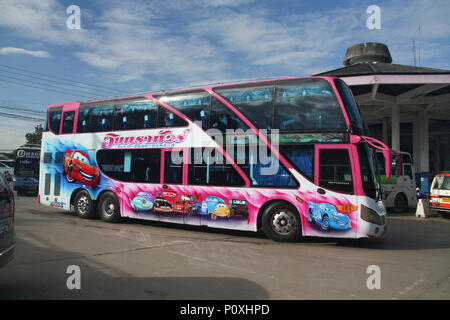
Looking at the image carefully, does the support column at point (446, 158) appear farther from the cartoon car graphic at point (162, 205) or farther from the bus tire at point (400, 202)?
the cartoon car graphic at point (162, 205)

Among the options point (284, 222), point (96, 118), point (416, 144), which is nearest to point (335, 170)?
point (284, 222)

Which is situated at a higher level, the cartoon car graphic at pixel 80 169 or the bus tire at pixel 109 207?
the cartoon car graphic at pixel 80 169

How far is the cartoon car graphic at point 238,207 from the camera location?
980 cm

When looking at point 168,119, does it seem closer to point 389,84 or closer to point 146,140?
point 146,140

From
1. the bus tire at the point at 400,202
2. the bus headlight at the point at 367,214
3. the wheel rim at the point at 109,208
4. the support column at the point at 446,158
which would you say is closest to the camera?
the bus headlight at the point at 367,214

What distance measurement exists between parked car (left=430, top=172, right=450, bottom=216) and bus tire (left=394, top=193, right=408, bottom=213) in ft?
8.91

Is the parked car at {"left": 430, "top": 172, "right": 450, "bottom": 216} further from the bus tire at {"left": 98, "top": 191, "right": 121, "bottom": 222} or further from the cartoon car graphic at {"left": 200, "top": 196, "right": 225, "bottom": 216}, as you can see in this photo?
the bus tire at {"left": 98, "top": 191, "right": 121, "bottom": 222}

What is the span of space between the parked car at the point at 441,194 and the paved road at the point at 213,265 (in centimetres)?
499

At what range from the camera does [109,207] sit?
41.7 feet

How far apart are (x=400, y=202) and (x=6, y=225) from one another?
17.9 m

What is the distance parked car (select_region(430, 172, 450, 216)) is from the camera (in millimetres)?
15273

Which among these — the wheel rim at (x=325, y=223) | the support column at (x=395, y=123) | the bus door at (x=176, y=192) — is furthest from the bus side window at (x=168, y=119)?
the support column at (x=395, y=123)

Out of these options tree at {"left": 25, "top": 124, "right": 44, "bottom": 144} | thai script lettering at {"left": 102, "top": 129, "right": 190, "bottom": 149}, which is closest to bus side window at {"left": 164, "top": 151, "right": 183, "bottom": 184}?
thai script lettering at {"left": 102, "top": 129, "right": 190, "bottom": 149}
